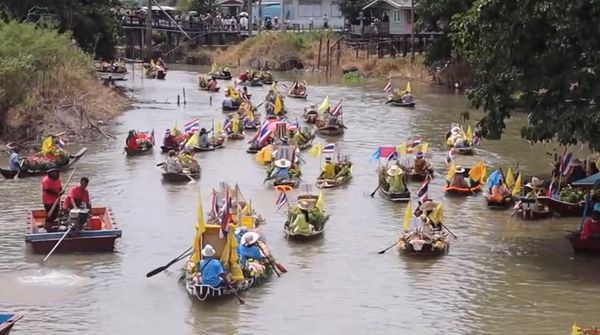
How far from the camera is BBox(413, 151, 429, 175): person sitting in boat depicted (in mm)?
31578

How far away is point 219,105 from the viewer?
54719 millimetres

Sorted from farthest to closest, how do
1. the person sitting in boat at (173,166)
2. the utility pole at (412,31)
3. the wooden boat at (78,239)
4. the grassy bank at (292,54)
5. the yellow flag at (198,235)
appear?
the grassy bank at (292,54) → the utility pole at (412,31) → the person sitting in boat at (173,166) → the wooden boat at (78,239) → the yellow flag at (198,235)

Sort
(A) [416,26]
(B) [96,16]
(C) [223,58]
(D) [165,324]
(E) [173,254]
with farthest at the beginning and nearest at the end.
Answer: (C) [223,58]
(A) [416,26]
(B) [96,16]
(E) [173,254]
(D) [165,324]

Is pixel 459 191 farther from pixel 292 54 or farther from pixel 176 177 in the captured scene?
pixel 292 54

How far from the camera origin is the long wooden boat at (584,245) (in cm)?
2190

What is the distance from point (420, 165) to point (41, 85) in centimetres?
1692

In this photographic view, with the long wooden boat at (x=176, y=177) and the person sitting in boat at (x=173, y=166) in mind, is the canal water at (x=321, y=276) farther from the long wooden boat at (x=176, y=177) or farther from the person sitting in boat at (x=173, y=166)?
the person sitting in boat at (x=173, y=166)

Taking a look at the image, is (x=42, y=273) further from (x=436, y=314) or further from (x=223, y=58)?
(x=223, y=58)

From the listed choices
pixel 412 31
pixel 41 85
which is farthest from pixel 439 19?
pixel 41 85

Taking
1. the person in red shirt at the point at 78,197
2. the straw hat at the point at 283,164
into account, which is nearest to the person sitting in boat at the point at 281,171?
the straw hat at the point at 283,164

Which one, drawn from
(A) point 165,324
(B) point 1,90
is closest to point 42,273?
(A) point 165,324

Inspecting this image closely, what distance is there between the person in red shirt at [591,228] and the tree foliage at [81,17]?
1295 inches

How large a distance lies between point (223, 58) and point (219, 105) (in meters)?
32.6

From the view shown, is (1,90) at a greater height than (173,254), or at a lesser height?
greater
